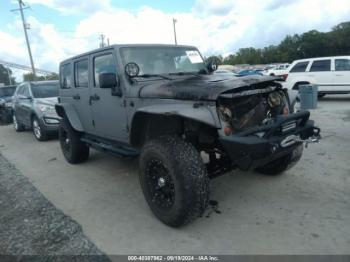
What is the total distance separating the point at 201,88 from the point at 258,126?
707mm

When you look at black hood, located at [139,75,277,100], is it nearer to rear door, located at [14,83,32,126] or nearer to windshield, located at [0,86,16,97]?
rear door, located at [14,83,32,126]

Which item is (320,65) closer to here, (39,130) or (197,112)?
(39,130)

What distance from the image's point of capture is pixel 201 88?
3012 millimetres

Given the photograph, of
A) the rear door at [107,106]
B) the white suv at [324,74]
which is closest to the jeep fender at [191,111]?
the rear door at [107,106]

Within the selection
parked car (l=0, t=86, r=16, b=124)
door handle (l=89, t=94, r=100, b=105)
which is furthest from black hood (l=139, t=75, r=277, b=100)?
parked car (l=0, t=86, r=16, b=124)

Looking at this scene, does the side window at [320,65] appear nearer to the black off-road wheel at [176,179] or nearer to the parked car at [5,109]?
the black off-road wheel at [176,179]

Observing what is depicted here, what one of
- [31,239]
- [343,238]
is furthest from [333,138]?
[31,239]

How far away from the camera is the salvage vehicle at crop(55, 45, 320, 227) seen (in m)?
2.89

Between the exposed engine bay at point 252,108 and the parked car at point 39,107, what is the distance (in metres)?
6.29

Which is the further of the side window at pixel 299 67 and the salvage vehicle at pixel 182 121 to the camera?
the side window at pixel 299 67

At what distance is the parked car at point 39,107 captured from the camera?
808 cm

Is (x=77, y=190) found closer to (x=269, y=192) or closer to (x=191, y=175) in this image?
(x=191, y=175)

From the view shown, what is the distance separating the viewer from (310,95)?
1097cm

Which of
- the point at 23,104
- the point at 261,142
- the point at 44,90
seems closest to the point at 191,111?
the point at 261,142
